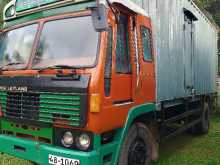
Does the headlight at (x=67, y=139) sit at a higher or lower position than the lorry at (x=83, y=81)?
lower

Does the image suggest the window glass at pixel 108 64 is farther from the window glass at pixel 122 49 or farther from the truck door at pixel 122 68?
the window glass at pixel 122 49

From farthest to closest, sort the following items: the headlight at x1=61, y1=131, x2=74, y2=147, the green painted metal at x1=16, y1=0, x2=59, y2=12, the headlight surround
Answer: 1. the green painted metal at x1=16, y1=0, x2=59, y2=12
2. the headlight at x1=61, y1=131, x2=74, y2=147
3. the headlight surround

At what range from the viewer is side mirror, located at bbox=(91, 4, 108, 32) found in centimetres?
337

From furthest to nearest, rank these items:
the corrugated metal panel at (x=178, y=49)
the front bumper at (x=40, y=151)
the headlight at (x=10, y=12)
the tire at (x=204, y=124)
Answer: the tire at (x=204, y=124), the corrugated metal panel at (x=178, y=49), the headlight at (x=10, y=12), the front bumper at (x=40, y=151)

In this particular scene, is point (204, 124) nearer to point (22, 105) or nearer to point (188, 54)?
point (188, 54)

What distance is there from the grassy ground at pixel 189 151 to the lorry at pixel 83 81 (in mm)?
1024

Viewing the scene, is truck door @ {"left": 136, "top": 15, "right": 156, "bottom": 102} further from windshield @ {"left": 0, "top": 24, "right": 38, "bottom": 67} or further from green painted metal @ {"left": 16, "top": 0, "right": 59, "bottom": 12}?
windshield @ {"left": 0, "top": 24, "right": 38, "bottom": 67}

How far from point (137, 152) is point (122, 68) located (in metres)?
1.20

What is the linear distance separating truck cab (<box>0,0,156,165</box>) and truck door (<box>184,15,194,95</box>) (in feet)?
7.52

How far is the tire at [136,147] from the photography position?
13.5ft

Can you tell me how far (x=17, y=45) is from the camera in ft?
14.7

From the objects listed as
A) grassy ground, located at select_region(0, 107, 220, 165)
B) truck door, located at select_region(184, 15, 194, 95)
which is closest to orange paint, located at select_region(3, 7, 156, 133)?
grassy ground, located at select_region(0, 107, 220, 165)

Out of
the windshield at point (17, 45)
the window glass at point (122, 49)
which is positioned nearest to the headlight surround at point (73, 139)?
the window glass at point (122, 49)

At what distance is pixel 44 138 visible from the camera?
3953 mm
